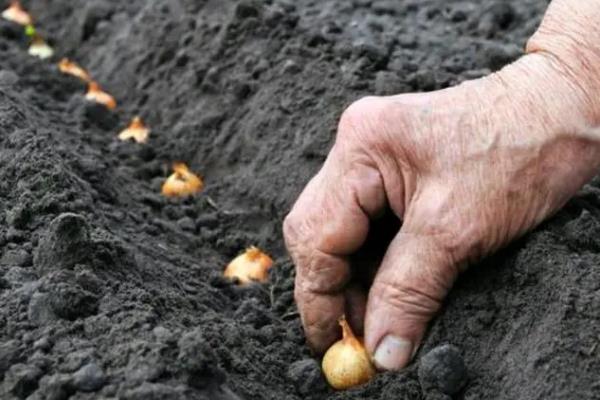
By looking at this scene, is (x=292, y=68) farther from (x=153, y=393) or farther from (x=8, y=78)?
(x=153, y=393)

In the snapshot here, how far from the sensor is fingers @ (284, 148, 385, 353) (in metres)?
2.69

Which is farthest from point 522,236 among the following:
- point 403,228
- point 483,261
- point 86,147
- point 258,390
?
point 86,147

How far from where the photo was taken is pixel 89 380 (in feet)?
7.13

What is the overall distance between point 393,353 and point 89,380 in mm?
812

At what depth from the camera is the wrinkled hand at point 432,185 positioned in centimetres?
253

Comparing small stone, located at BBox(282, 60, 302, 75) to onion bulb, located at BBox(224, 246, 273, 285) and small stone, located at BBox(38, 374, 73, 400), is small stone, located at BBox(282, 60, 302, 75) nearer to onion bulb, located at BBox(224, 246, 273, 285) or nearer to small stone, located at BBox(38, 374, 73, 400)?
onion bulb, located at BBox(224, 246, 273, 285)

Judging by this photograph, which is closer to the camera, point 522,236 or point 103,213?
point 522,236

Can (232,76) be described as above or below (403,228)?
below

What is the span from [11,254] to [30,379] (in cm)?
59

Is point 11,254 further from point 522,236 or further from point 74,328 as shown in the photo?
point 522,236

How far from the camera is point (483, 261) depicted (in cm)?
264

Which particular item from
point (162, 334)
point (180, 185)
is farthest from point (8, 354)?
point (180, 185)

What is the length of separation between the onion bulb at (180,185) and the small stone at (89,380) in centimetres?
180

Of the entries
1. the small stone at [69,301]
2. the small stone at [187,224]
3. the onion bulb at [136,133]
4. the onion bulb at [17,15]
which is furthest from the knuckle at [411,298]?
the onion bulb at [17,15]
